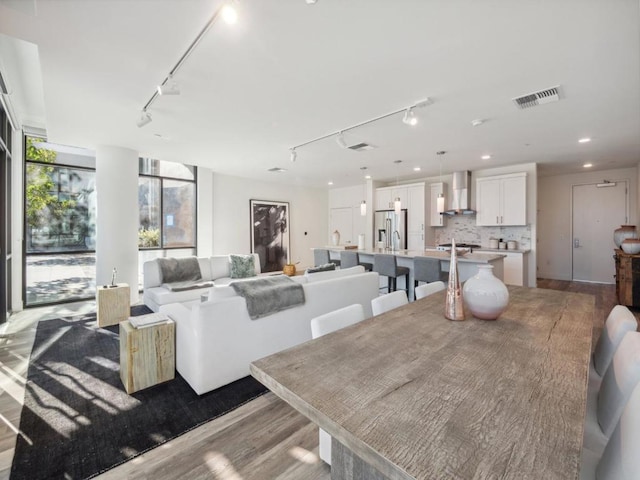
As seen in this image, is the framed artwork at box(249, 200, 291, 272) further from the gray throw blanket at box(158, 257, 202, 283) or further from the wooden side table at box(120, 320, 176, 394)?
the wooden side table at box(120, 320, 176, 394)

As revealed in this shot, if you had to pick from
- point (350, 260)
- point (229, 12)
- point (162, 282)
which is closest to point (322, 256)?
point (350, 260)

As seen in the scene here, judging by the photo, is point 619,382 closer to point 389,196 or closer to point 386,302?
point 386,302

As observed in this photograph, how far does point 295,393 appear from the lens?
0.90m

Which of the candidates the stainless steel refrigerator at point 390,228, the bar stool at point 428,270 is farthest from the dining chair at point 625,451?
the stainless steel refrigerator at point 390,228

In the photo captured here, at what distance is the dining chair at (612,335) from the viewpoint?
1.45m

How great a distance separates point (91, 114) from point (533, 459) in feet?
15.6

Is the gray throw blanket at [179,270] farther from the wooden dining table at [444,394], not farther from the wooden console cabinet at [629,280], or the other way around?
the wooden console cabinet at [629,280]

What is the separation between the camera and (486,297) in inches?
61.6

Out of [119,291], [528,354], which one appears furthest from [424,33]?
[119,291]

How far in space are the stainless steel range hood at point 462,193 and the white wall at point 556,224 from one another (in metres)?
2.29

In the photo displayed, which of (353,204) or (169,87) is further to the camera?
(353,204)

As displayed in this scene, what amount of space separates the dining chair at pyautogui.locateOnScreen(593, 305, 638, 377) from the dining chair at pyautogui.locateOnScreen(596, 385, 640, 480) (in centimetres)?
75

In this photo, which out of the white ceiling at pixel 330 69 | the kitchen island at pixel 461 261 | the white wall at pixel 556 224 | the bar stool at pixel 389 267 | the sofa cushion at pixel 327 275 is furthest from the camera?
the white wall at pixel 556 224

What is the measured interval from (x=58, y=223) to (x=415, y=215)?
734 centimetres
